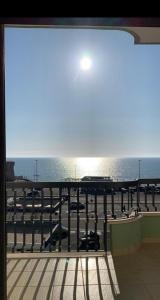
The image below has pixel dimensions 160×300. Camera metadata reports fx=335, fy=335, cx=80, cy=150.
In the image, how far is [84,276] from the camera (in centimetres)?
315

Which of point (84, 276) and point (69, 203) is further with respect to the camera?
point (69, 203)

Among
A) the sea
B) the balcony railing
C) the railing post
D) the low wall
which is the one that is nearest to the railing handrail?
the balcony railing

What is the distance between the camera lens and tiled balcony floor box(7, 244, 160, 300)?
→ 277 cm

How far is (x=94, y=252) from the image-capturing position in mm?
3844

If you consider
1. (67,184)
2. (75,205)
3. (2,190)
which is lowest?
(75,205)

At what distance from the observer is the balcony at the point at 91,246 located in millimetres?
2902

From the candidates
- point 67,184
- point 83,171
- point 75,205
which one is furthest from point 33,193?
point 83,171

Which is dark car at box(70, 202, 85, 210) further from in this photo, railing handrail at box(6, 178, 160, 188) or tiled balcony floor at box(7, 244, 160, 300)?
tiled balcony floor at box(7, 244, 160, 300)

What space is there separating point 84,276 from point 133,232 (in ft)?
3.77

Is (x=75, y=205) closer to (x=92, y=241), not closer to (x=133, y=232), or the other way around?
(x=92, y=241)
